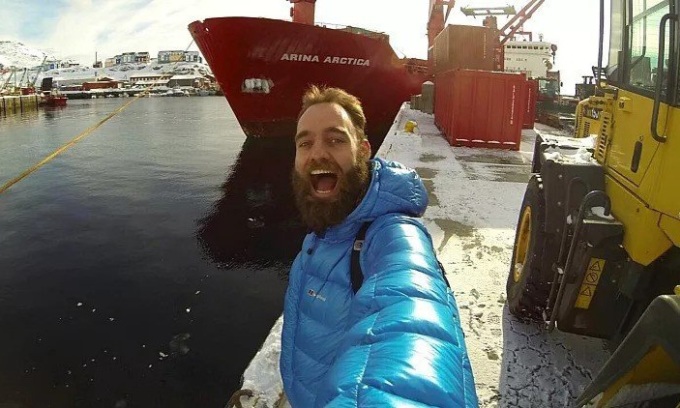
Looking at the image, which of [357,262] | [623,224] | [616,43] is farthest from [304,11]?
[357,262]

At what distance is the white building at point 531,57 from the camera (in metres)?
43.9

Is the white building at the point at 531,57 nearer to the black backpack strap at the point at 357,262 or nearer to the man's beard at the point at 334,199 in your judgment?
the man's beard at the point at 334,199

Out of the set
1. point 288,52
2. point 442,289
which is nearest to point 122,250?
point 442,289

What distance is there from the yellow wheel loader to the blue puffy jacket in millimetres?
848

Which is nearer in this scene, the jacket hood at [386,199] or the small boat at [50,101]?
the jacket hood at [386,199]

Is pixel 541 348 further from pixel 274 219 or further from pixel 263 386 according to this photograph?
pixel 274 219

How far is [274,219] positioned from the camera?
12.3 m

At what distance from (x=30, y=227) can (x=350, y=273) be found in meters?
12.3

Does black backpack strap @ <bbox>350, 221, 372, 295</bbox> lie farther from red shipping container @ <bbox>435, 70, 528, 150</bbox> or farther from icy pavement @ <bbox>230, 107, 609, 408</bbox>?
red shipping container @ <bbox>435, 70, 528, 150</bbox>

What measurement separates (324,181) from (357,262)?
0.44 meters

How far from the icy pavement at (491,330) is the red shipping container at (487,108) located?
486cm

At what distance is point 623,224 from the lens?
2818 millimetres

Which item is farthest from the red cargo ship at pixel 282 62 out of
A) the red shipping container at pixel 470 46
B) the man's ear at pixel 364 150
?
the man's ear at pixel 364 150

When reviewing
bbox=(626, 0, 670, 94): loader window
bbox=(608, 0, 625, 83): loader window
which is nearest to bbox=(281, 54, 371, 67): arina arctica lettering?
bbox=(608, 0, 625, 83): loader window
